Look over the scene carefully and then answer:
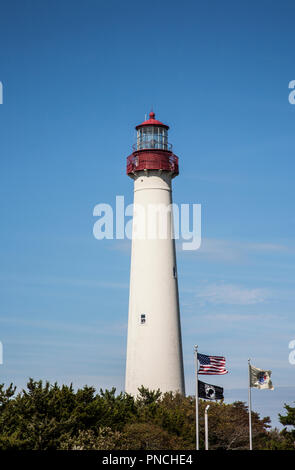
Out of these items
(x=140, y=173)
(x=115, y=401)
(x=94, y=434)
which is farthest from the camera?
(x=140, y=173)

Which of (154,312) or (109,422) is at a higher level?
(154,312)

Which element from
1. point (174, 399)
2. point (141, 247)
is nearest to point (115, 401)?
point (174, 399)

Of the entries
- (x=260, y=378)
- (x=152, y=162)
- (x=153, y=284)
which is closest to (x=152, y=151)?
(x=152, y=162)

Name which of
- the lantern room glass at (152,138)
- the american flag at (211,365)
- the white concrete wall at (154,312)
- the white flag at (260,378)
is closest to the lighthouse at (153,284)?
the white concrete wall at (154,312)

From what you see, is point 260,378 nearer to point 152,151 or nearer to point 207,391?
point 207,391

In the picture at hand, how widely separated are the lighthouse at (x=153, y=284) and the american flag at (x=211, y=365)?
13.7m

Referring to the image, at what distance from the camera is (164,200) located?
220 feet

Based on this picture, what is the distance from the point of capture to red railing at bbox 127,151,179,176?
67.1m

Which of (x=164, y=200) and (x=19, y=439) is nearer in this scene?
(x=19, y=439)

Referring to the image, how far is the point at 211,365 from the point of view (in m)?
51.6

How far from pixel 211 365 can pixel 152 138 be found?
75.9 feet

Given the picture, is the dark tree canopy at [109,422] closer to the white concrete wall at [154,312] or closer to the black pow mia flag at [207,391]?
the white concrete wall at [154,312]

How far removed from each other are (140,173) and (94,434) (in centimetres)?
2081

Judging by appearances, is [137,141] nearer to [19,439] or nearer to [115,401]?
[115,401]
